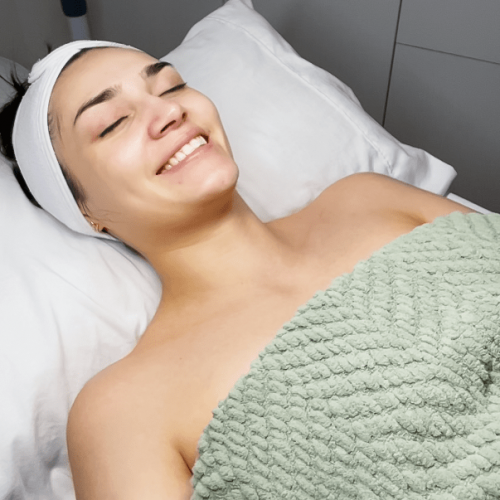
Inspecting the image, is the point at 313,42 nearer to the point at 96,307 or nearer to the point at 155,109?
the point at 155,109

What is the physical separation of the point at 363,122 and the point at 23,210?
0.91 metres

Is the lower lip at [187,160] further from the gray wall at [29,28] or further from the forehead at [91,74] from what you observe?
the gray wall at [29,28]

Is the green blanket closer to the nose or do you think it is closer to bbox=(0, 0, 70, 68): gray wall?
the nose

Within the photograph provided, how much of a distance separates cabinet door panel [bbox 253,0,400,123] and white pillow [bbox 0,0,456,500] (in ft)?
0.79

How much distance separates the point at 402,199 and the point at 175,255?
1.67 ft

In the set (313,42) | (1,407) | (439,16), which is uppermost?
(439,16)

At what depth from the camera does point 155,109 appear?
2.97ft

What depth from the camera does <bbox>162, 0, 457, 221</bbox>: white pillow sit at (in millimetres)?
1284

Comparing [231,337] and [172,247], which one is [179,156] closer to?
[172,247]

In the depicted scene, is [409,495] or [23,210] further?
[23,210]

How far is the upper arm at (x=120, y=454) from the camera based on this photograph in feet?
2.38

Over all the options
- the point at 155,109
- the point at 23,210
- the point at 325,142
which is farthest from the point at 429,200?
the point at 23,210

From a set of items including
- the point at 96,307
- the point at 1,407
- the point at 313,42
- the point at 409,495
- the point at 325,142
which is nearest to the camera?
the point at 409,495

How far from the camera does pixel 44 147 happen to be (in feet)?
3.21
